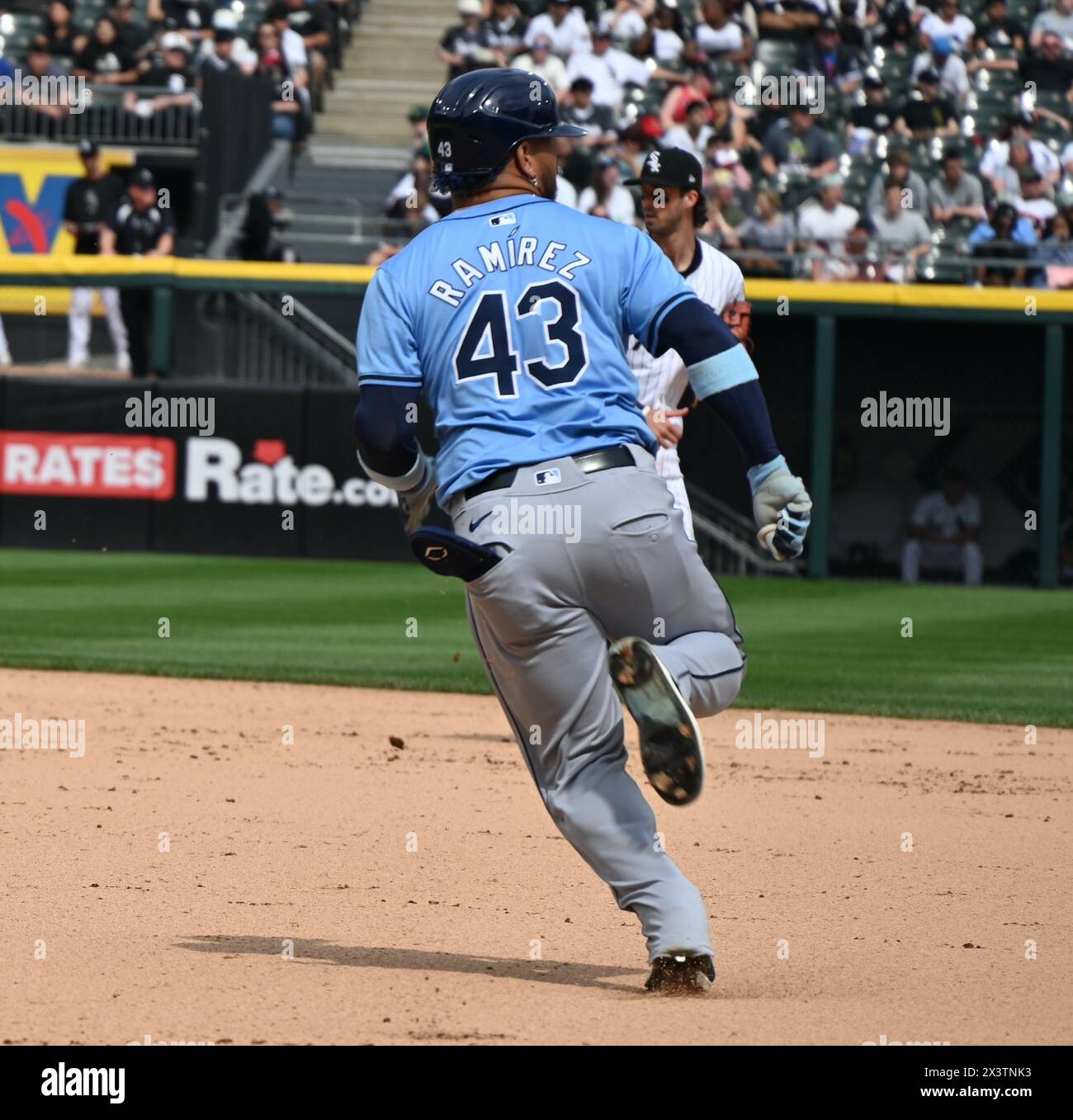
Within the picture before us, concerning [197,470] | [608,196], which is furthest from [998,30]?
[197,470]

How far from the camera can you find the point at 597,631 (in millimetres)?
4230

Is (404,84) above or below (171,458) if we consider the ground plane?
above

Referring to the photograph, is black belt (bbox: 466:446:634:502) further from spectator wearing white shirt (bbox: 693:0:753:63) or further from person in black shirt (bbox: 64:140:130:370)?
spectator wearing white shirt (bbox: 693:0:753:63)

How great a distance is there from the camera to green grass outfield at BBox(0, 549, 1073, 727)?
10.7 meters

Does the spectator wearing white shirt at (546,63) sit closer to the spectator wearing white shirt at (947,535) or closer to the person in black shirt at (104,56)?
the person in black shirt at (104,56)

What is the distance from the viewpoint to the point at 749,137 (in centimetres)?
1938

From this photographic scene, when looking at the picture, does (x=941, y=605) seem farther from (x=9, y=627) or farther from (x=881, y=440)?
(x=9, y=627)

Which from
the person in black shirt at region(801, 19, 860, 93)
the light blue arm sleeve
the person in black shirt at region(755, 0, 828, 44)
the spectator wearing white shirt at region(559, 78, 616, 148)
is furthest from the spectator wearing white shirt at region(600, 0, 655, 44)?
the light blue arm sleeve

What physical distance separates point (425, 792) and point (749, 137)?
13.3 meters

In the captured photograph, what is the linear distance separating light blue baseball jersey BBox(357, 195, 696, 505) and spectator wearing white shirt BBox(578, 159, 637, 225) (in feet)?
43.7

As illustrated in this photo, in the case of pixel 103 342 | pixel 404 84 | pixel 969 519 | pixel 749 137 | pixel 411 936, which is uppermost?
pixel 404 84

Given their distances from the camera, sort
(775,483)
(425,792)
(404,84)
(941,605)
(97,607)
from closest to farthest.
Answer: (775,483)
(425,792)
(97,607)
(941,605)
(404,84)

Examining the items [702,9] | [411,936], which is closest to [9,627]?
[411,936]

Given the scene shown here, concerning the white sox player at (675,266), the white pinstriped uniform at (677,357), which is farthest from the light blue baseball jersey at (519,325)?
the white pinstriped uniform at (677,357)
